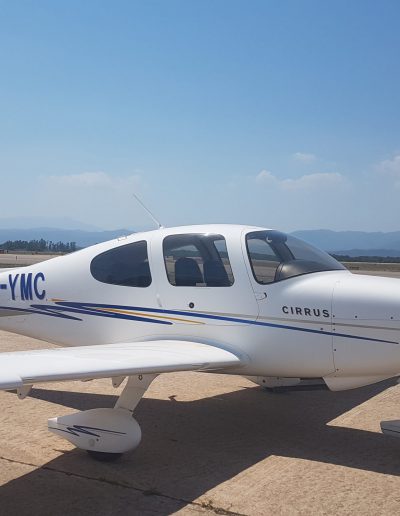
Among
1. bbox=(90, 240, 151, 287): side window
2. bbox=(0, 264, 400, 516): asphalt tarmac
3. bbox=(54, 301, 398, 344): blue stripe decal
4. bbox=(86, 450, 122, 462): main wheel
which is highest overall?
bbox=(90, 240, 151, 287): side window

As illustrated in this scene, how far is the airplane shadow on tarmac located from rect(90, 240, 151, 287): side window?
5.49ft

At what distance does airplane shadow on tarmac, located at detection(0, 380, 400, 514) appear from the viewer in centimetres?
486

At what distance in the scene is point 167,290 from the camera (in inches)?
269

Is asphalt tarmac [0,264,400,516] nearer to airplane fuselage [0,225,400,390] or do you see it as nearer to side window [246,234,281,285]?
airplane fuselage [0,225,400,390]

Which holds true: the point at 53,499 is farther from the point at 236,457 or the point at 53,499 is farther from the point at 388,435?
the point at 388,435

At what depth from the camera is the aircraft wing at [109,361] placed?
4.75m

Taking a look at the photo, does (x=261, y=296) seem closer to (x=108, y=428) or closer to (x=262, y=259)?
(x=262, y=259)

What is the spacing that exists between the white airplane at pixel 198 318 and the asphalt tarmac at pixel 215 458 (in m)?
0.39

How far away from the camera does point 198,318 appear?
21.6 feet

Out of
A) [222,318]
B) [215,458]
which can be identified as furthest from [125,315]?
[215,458]

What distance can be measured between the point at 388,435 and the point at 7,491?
3803mm

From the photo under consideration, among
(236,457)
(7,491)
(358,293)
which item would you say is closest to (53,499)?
(7,491)

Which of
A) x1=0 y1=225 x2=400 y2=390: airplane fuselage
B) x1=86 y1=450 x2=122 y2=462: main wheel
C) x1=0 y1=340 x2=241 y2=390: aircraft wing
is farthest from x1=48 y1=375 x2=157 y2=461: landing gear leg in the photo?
x1=0 y1=225 x2=400 y2=390: airplane fuselage

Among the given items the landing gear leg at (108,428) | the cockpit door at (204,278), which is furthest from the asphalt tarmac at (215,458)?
the cockpit door at (204,278)
